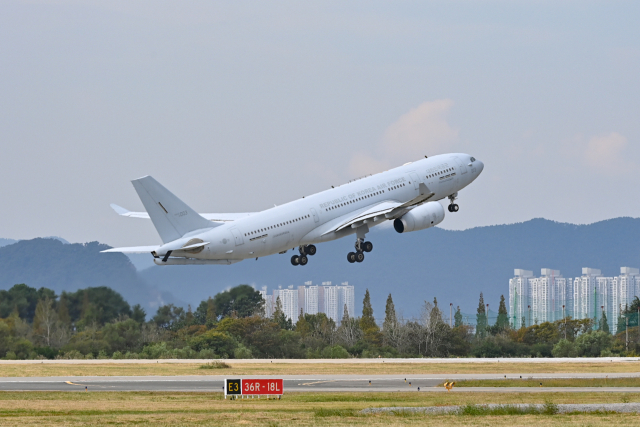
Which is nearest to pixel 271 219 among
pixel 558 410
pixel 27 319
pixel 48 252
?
pixel 558 410

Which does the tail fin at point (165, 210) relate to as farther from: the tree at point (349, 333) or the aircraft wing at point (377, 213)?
the tree at point (349, 333)

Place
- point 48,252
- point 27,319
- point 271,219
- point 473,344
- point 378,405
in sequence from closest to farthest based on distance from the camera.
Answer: point 378,405, point 271,219, point 27,319, point 473,344, point 48,252

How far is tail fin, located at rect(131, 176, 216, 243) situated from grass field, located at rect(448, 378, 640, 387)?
21.7 m

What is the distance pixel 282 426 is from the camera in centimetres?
4219

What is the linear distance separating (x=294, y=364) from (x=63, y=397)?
33.0 m

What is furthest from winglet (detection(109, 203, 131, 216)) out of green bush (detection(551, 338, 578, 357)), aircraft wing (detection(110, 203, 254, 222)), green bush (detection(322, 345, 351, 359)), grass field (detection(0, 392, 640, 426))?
green bush (detection(551, 338, 578, 357))

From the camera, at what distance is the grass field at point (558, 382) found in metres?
67.6

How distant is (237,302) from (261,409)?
65244 mm

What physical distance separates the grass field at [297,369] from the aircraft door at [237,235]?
17.4m

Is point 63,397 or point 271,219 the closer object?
point 63,397

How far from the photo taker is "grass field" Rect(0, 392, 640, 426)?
44.3m


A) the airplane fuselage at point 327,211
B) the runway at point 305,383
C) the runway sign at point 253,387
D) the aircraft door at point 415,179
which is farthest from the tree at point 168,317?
the runway sign at point 253,387

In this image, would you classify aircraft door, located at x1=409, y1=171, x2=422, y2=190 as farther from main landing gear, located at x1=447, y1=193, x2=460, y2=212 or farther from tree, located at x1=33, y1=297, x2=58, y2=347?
tree, located at x1=33, y1=297, x2=58, y2=347

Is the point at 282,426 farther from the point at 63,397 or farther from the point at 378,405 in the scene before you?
the point at 63,397
